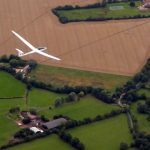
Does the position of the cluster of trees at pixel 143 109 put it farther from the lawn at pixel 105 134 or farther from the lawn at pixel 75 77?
the lawn at pixel 75 77

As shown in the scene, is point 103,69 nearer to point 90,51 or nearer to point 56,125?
point 90,51

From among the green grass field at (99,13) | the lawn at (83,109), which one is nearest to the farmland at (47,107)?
the lawn at (83,109)

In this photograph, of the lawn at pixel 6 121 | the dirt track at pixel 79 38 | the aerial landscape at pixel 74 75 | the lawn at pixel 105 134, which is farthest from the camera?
the dirt track at pixel 79 38

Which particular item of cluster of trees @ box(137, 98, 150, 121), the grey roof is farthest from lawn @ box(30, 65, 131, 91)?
the grey roof

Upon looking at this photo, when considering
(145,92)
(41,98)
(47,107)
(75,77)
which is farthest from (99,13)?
(47,107)

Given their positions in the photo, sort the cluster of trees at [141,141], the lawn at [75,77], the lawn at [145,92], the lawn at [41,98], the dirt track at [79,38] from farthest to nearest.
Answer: the dirt track at [79,38]
the lawn at [75,77]
the lawn at [145,92]
the lawn at [41,98]
the cluster of trees at [141,141]

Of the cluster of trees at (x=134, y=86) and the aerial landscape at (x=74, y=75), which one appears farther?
the cluster of trees at (x=134, y=86)
